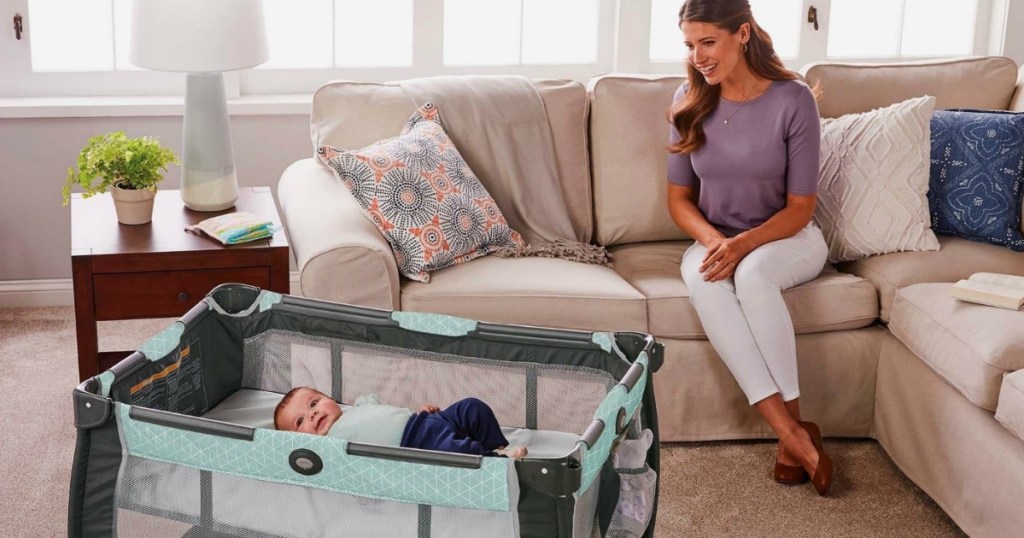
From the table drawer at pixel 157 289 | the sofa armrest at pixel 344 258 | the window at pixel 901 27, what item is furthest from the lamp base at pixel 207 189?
the window at pixel 901 27

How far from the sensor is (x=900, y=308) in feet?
9.05

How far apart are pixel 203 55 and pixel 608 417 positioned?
145 centimetres

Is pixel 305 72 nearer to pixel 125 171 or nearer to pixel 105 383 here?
pixel 125 171

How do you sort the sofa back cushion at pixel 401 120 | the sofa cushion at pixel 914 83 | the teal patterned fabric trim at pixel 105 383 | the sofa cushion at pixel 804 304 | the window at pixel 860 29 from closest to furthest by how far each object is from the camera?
1. the teal patterned fabric trim at pixel 105 383
2. the sofa cushion at pixel 804 304
3. the sofa back cushion at pixel 401 120
4. the sofa cushion at pixel 914 83
5. the window at pixel 860 29

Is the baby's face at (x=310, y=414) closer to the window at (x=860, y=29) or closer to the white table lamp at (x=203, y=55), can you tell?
the white table lamp at (x=203, y=55)

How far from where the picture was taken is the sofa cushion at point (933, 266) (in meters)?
2.86

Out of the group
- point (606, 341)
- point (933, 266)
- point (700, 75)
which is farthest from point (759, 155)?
point (606, 341)

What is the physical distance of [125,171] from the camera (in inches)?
111

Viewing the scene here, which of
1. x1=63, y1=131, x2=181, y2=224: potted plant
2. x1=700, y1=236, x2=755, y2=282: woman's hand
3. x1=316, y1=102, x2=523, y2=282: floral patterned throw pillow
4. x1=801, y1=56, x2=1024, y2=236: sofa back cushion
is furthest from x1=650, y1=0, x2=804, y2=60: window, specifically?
x1=63, y1=131, x2=181, y2=224: potted plant

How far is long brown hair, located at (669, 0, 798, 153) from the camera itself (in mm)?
2713

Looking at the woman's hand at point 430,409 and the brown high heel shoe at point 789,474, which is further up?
the woman's hand at point 430,409

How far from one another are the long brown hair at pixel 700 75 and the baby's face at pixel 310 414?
3.99 feet

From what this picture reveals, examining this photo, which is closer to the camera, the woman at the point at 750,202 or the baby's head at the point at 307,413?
the baby's head at the point at 307,413

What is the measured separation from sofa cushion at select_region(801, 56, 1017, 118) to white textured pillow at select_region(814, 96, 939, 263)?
20 centimetres
